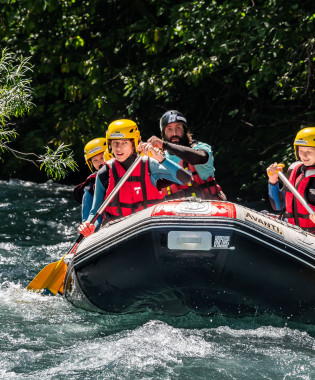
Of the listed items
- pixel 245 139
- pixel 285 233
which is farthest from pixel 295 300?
pixel 245 139

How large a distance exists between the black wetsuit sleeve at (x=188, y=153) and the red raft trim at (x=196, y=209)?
0.75m

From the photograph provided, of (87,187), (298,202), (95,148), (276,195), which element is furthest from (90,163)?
(298,202)

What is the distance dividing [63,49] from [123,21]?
1.12m

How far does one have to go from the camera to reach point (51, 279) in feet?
19.4

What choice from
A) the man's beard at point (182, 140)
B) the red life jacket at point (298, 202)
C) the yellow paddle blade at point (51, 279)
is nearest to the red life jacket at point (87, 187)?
the yellow paddle blade at point (51, 279)

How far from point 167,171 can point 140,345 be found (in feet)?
4.65

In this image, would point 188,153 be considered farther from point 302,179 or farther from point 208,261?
point 208,261

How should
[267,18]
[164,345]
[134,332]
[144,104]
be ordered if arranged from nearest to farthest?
[164,345] → [134,332] → [267,18] → [144,104]

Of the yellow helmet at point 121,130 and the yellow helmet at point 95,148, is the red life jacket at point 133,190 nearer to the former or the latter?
the yellow helmet at point 121,130

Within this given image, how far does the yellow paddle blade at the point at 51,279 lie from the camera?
5875 millimetres

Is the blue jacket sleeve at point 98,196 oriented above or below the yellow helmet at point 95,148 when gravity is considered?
below

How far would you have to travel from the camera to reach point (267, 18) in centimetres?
778

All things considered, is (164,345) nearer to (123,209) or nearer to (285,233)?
(285,233)

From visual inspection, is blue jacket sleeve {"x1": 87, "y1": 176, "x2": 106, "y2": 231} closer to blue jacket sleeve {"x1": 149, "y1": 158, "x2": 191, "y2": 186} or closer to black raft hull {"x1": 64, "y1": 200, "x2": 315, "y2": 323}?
blue jacket sleeve {"x1": 149, "y1": 158, "x2": 191, "y2": 186}
